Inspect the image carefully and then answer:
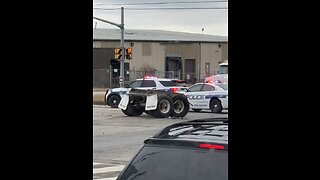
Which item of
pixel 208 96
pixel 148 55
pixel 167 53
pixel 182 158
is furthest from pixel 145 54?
pixel 182 158

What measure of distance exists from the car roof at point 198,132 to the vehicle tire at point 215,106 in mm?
19363

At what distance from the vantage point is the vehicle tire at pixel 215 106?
23922 millimetres

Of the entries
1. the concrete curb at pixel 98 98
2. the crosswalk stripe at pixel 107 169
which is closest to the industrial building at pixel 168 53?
the concrete curb at pixel 98 98

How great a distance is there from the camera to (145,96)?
21016 millimetres

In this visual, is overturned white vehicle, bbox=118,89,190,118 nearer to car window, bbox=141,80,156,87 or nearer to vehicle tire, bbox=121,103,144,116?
vehicle tire, bbox=121,103,144,116

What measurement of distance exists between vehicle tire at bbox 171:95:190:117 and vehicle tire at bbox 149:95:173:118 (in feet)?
0.67

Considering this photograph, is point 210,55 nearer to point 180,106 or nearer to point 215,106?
point 215,106

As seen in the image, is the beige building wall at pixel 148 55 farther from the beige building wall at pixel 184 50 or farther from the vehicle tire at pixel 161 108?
the vehicle tire at pixel 161 108
